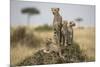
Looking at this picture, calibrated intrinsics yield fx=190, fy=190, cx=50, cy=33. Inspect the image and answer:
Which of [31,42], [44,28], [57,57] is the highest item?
[44,28]

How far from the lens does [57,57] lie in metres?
2.11

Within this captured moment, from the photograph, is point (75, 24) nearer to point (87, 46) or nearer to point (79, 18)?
point (79, 18)

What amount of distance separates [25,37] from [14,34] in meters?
0.12

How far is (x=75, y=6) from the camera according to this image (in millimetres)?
2199

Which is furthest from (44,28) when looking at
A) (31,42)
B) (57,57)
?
(57,57)

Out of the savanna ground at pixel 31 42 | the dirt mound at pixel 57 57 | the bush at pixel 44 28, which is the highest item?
the bush at pixel 44 28

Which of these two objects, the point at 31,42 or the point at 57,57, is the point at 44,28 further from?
the point at 57,57

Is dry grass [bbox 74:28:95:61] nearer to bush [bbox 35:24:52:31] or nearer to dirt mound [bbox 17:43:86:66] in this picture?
dirt mound [bbox 17:43:86:66]

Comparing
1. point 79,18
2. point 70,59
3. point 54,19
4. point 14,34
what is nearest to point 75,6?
point 79,18

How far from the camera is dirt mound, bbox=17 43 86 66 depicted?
6.64 feet

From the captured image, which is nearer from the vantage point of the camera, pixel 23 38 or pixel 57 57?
pixel 23 38

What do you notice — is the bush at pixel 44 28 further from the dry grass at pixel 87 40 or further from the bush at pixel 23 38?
the dry grass at pixel 87 40

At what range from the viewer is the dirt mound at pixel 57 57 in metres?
2.03

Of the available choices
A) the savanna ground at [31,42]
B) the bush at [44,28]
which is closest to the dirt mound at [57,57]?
the savanna ground at [31,42]
